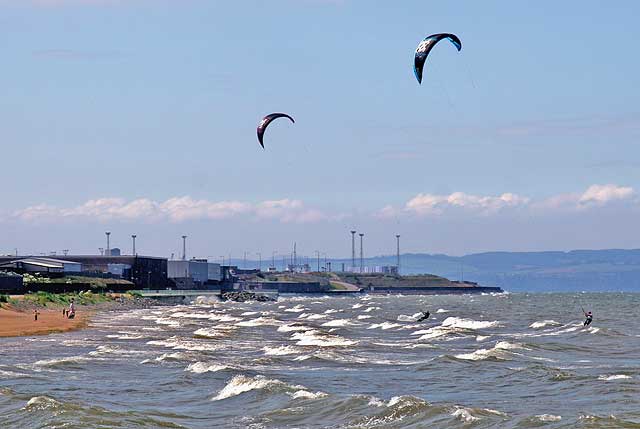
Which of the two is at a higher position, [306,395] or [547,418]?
[306,395]

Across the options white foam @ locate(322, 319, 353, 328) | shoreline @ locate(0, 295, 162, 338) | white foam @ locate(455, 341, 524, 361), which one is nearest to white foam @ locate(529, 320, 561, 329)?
white foam @ locate(322, 319, 353, 328)

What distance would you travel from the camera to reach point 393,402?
3625cm

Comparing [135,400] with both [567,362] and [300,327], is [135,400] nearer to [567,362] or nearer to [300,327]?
[567,362]

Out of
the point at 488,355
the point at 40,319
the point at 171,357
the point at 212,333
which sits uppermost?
the point at 40,319

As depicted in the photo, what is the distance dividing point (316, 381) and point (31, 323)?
44.3m

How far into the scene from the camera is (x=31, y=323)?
83812 millimetres

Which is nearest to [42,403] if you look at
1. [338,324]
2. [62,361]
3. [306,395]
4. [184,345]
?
[306,395]

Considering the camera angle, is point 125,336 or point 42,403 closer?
point 42,403

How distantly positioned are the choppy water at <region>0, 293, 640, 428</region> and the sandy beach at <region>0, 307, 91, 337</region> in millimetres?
3230

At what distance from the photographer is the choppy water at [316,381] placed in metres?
33.8

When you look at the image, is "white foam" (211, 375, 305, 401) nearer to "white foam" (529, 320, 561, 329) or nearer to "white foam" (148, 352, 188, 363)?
"white foam" (148, 352, 188, 363)

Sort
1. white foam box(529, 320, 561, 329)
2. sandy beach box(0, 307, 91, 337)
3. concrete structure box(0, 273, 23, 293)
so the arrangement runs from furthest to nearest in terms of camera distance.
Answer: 1. concrete structure box(0, 273, 23, 293)
2. white foam box(529, 320, 561, 329)
3. sandy beach box(0, 307, 91, 337)

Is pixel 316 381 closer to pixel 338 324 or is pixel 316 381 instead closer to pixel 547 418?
pixel 547 418

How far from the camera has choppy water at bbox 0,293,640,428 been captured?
33.8 m
